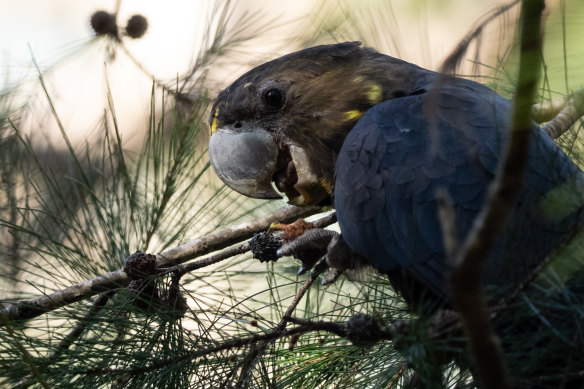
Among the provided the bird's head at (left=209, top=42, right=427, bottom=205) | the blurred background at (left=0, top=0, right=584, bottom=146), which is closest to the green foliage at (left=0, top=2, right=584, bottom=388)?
the blurred background at (left=0, top=0, right=584, bottom=146)

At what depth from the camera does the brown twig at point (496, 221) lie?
619 millimetres

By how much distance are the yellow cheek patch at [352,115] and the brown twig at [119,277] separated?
345 millimetres

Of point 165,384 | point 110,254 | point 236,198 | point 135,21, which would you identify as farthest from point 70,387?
point 135,21

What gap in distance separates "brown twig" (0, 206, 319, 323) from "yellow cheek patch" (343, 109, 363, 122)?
35 centimetres

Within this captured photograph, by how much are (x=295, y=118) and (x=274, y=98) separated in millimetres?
92

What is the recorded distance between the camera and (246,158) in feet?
6.26

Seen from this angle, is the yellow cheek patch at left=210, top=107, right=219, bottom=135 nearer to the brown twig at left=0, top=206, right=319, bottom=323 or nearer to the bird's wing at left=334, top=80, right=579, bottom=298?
the brown twig at left=0, top=206, right=319, bottom=323

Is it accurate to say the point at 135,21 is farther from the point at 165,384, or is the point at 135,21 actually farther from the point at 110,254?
the point at 165,384

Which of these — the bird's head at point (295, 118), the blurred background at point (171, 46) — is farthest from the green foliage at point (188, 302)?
the bird's head at point (295, 118)

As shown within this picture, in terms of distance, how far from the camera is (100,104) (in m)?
2.80

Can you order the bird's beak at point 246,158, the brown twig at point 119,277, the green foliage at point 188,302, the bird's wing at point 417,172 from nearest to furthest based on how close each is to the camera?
the green foliage at point 188,302
the bird's wing at point 417,172
the brown twig at point 119,277
the bird's beak at point 246,158

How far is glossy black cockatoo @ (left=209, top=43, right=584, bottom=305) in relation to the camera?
48.4 inches

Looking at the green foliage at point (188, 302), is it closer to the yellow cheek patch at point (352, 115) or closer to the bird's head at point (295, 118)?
the bird's head at point (295, 118)

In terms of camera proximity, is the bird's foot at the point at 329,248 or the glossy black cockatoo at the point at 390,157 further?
the bird's foot at the point at 329,248
